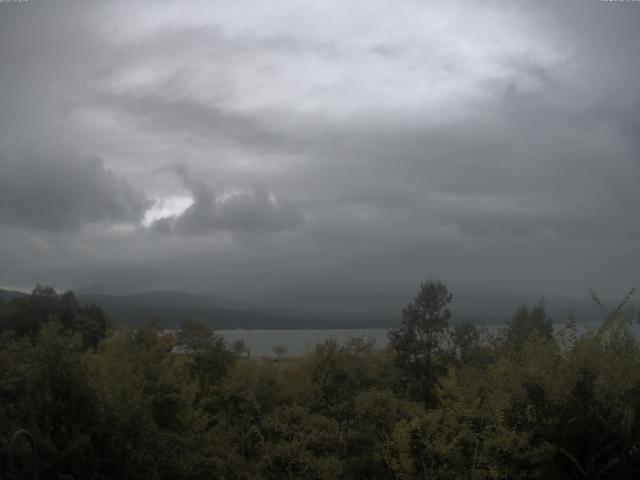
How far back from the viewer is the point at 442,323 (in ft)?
67.1

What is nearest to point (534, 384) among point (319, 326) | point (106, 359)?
point (106, 359)

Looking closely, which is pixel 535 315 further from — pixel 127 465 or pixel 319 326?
pixel 319 326

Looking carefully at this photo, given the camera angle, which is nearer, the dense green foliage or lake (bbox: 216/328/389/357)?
the dense green foliage

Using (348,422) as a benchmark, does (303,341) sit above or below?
above

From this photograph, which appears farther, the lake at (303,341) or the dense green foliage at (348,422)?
the lake at (303,341)

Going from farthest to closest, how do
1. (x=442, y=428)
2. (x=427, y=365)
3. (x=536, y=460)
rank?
(x=427, y=365) → (x=442, y=428) → (x=536, y=460)

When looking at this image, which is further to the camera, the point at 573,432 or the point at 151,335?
the point at 151,335

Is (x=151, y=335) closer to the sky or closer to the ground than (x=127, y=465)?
closer to the sky

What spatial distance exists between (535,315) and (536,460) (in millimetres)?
15410

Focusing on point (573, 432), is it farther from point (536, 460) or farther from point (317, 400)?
point (317, 400)

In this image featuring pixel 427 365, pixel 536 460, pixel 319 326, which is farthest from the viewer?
pixel 319 326

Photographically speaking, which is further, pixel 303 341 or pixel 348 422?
pixel 303 341

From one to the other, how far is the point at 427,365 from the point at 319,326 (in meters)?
86.6

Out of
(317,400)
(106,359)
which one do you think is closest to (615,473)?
(317,400)
